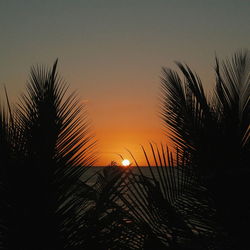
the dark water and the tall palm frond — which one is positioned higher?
the dark water

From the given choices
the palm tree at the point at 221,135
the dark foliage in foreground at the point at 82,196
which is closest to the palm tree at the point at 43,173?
the dark foliage in foreground at the point at 82,196

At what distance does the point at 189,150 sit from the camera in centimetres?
321

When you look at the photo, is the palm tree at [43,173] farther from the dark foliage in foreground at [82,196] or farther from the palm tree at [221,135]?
the palm tree at [221,135]

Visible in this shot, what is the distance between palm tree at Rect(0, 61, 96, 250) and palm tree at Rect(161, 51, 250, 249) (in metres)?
0.96

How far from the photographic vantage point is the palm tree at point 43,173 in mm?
1915

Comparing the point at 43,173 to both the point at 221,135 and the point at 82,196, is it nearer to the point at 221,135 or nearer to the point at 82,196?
the point at 82,196

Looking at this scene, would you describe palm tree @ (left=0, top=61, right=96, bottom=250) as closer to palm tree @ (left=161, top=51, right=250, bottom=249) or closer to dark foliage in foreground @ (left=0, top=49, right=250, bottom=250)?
dark foliage in foreground @ (left=0, top=49, right=250, bottom=250)

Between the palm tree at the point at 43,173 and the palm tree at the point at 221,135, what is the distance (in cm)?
96

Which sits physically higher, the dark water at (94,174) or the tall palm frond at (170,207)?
the dark water at (94,174)

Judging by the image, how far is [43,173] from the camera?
1.95 m

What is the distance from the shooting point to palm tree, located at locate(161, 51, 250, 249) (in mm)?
2455

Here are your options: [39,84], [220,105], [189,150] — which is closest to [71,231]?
[39,84]

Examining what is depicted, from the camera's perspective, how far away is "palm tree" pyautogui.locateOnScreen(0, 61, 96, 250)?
75.4 inches

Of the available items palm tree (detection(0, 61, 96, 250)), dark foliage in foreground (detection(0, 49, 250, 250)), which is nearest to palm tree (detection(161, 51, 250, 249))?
dark foliage in foreground (detection(0, 49, 250, 250))
